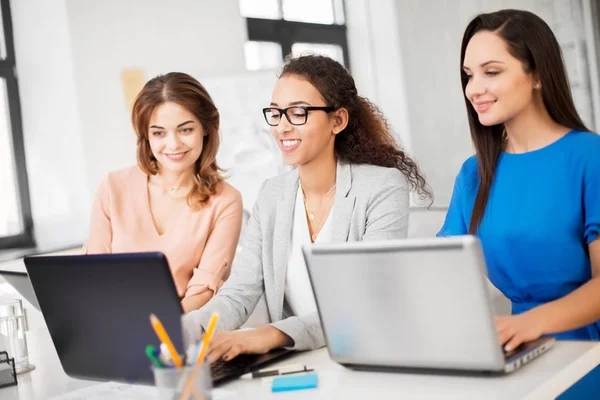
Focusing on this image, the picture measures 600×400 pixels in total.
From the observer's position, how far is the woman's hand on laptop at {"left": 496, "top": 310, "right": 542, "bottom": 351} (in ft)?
3.96

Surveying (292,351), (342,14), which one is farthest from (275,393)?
(342,14)

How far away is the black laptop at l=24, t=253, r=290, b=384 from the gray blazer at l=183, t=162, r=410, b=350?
43 cm

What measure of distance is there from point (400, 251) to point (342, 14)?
4110 mm

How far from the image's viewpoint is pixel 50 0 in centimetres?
343

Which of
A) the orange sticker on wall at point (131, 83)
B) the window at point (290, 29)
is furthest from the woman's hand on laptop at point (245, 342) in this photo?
the window at point (290, 29)

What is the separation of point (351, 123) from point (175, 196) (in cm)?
71

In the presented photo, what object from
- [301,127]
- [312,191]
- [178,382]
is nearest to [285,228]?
[312,191]

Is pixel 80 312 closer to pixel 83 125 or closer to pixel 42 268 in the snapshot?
pixel 42 268

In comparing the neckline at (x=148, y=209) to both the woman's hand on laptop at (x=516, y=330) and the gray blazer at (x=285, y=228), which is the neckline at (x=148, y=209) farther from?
the woman's hand on laptop at (x=516, y=330)

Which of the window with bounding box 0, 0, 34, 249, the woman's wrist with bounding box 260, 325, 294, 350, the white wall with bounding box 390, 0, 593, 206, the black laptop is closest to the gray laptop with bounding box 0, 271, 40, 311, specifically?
the black laptop

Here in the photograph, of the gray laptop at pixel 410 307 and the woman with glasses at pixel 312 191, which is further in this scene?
the woman with glasses at pixel 312 191

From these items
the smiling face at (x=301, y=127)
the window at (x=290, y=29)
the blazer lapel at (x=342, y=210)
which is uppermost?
the window at (x=290, y=29)

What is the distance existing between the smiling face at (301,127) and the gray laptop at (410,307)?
2.50 feet

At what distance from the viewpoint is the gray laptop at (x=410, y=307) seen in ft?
3.53
